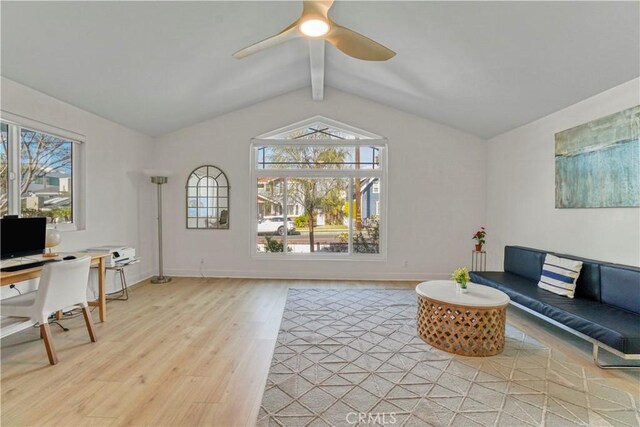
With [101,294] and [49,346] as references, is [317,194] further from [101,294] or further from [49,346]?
[49,346]

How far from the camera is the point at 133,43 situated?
302 cm

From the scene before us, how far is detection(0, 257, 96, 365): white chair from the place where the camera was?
246cm

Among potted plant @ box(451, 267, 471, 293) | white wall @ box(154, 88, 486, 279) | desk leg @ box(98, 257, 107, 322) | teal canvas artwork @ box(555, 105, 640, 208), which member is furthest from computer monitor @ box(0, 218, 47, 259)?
teal canvas artwork @ box(555, 105, 640, 208)

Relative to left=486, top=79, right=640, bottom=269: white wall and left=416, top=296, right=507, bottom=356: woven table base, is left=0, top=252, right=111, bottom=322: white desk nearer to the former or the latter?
left=416, top=296, right=507, bottom=356: woven table base

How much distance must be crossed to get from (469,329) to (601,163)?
228 cm

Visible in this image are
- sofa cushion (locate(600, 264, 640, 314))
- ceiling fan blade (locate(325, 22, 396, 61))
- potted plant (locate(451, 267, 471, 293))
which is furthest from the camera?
potted plant (locate(451, 267, 471, 293))

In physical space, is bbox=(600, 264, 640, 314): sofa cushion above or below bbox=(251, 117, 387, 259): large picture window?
below

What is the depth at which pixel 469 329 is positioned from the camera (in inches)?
105

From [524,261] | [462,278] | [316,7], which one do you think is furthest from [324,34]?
[524,261]

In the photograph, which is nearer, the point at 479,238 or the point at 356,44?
the point at 356,44

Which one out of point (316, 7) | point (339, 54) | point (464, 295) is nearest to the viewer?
point (316, 7)

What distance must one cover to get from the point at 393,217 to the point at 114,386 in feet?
14.5

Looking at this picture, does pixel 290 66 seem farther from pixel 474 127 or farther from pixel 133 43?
pixel 474 127

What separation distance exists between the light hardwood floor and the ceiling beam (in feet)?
10.8
